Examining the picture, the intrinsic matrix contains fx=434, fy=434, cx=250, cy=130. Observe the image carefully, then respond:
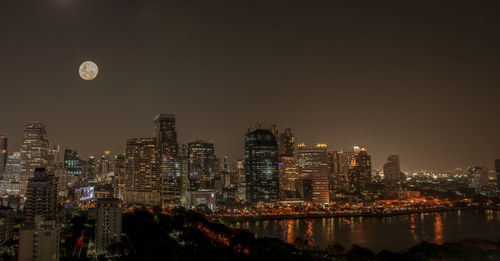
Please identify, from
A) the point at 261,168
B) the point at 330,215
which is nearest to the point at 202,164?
the point at 261,168

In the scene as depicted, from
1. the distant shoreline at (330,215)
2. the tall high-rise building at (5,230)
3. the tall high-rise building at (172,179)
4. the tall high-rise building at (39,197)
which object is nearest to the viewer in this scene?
the tall high-rise building at (5,230)

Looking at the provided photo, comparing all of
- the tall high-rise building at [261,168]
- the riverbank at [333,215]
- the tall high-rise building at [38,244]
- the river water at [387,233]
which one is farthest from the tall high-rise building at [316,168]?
the tall high-rise building at [38,244]

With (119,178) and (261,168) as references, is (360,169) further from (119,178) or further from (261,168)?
(119,178)

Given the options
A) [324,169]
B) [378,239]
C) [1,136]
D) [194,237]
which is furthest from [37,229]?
[1,136]

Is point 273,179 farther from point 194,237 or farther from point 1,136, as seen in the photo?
point 1,136

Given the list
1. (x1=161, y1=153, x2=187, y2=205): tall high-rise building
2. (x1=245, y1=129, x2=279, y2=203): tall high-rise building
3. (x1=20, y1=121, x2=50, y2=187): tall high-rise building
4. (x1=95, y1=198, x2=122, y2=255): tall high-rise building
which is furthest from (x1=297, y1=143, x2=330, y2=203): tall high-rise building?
(x1=95, y1=198, x2=122, y2=255): tall high-rise building

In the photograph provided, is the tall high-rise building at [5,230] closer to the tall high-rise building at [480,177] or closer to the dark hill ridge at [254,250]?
the dark hill ridge at [254,250]
